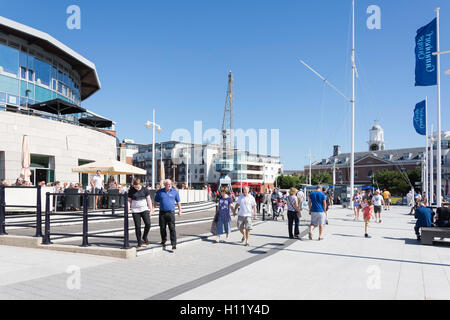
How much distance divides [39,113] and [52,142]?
176 cm

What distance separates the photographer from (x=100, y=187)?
658 inches

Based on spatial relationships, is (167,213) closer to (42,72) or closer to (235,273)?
(235,273)

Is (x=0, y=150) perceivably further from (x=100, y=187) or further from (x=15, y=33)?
(x=15, y=33)

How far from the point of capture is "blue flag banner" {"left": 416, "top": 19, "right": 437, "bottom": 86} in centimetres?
1473

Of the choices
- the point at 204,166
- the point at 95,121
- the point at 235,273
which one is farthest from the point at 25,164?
the point at 204,166

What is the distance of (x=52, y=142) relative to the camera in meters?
20.3

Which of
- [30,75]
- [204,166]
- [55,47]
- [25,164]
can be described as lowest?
[25,164]

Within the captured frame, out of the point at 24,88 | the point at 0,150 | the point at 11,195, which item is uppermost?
the point at 24,88

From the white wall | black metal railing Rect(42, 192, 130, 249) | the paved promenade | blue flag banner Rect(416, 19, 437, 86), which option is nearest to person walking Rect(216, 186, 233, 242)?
the paved promenade

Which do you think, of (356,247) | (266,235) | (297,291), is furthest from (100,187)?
(297,291)

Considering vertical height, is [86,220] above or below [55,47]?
below

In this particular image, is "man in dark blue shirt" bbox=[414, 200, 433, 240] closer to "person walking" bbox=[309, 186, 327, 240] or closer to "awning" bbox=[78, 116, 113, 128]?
"person walking" bbox=[309, 186, 327, 240]

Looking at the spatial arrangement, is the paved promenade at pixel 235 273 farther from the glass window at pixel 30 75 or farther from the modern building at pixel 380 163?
the modern building at pixel 380 163
